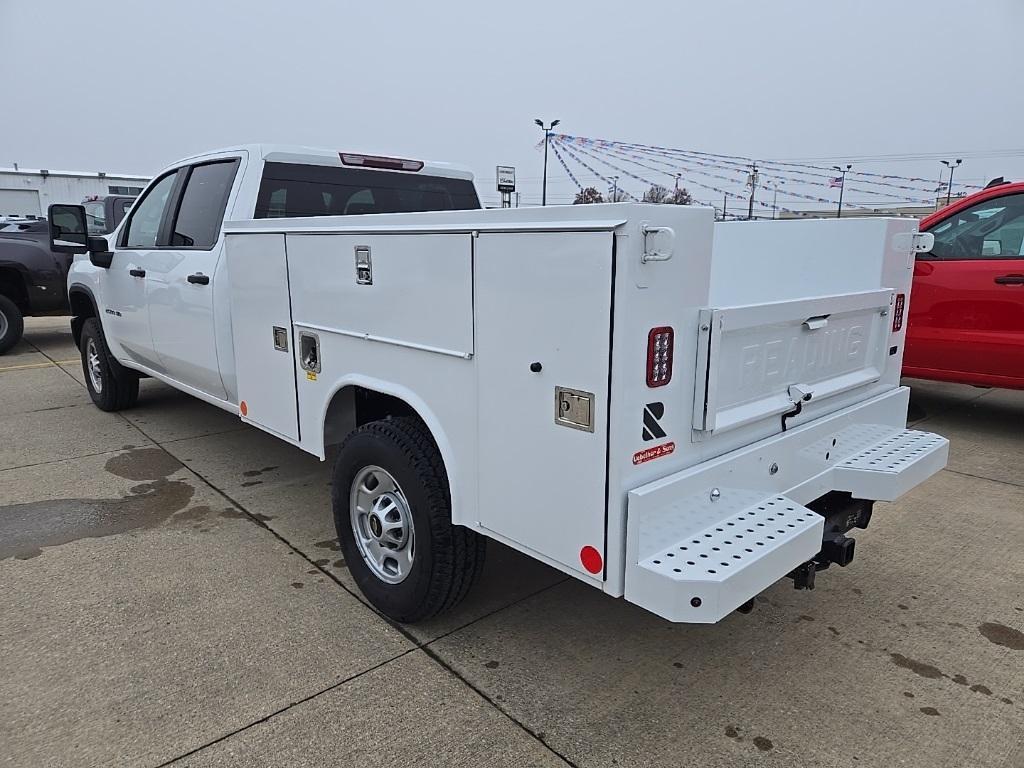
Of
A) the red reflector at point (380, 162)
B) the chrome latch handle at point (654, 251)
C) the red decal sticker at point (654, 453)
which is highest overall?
the red reflector at point (380, 162)

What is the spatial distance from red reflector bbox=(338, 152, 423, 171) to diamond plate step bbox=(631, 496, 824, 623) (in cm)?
328

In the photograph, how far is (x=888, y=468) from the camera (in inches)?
112

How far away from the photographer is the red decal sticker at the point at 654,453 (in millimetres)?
2100

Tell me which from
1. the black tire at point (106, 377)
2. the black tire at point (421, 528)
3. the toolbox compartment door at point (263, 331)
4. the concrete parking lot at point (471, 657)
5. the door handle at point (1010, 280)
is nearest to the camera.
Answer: the concrete parking lot at point (471, 657)

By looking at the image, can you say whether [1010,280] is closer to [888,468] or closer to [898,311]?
[898,311]

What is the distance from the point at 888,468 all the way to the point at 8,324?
1074 centimetres

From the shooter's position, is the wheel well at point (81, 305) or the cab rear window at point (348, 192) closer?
the cab rear window at point (348, 192)

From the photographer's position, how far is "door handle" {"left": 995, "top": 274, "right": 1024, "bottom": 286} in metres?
5.29

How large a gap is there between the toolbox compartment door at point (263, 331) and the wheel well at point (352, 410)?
260 mm

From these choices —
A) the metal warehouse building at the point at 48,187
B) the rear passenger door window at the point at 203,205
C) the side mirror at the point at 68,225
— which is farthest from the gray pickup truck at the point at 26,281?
the metal warehouse building at the point at 48,187

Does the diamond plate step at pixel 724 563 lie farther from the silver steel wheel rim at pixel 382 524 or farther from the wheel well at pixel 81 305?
the wheel well at pixel 81 305

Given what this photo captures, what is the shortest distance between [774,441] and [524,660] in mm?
1253

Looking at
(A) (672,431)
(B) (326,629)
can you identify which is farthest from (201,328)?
(A) (672,431)

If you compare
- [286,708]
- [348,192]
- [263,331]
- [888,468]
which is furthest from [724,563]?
[348,192]
